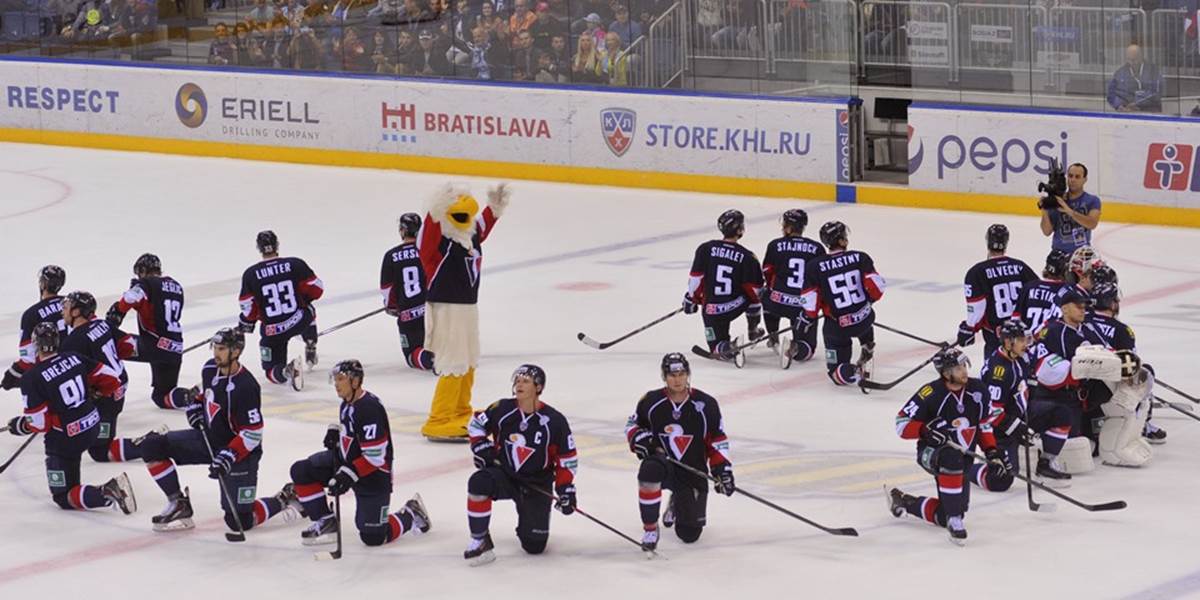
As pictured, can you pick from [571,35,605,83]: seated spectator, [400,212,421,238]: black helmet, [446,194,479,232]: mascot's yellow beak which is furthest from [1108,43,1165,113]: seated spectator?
[446,194,479,232]: mascot's yellow beak


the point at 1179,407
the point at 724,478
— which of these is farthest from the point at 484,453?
the point at 1179,407

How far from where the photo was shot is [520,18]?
78.1 feet

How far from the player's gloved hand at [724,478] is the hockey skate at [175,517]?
9.20ft

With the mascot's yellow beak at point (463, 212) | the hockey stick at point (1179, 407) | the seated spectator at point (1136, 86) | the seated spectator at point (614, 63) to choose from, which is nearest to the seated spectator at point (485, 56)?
the seated spectator at point (614, 63)

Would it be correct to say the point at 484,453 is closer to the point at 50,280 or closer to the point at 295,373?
the point at 50,280

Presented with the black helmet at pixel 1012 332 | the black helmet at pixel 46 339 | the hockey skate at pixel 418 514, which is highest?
the black helmet at pixel 46 339

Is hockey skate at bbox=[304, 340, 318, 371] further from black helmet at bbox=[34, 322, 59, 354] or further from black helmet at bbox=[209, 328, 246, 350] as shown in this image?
black helmet at bbox=[209, 328, 246, 350]

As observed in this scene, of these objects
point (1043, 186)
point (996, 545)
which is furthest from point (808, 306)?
point (996, 545)

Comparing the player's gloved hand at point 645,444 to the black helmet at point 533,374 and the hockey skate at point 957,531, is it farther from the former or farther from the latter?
the hockey skate at point 957,531

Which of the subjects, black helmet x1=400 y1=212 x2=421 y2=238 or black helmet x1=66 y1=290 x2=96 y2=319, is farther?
black helmet x1=400 y1=212 x2=421 y2=238

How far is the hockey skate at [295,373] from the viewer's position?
1402 cm

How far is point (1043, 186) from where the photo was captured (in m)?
Answer: 14.6

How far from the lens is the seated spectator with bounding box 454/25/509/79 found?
23.9 metres

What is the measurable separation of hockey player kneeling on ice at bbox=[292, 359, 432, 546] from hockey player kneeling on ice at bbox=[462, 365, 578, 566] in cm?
50
